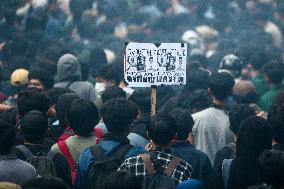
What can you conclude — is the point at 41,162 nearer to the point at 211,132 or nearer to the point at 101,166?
the point at 101,166

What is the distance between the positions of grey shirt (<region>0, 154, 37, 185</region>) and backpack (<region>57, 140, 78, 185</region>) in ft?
2.65

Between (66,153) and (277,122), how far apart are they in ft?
6.97

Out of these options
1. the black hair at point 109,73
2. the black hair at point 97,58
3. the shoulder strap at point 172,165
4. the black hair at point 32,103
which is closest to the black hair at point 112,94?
the black hair at point 32,103

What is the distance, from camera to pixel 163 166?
5.75 m

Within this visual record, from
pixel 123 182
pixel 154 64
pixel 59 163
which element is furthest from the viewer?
pixel 154 64

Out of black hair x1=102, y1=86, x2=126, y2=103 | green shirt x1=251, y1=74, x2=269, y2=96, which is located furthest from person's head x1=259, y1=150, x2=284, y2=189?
green shirt x1=251, y1=74, x2=269, y2=96

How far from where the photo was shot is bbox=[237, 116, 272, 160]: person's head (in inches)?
222

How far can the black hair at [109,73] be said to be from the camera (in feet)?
32.1

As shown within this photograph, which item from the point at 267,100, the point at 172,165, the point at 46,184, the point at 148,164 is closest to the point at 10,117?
the point at 148,164

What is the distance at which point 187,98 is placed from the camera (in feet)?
29.9

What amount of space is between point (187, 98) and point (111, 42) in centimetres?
659

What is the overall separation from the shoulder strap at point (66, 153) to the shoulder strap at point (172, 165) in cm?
121

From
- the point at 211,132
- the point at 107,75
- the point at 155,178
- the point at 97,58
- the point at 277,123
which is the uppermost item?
the point at 97,58

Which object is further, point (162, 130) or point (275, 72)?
point (275, 72)
